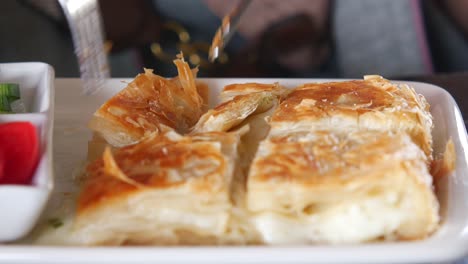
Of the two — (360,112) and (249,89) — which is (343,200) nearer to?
(360,112)

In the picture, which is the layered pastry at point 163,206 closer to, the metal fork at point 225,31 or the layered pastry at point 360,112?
the layered pastry at point 360,112

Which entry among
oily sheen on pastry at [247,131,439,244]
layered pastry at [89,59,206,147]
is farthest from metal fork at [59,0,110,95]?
oily sheen on pastry at [247,131,439,244]

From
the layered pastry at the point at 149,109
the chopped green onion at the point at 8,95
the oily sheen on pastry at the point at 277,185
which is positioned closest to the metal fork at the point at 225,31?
the layered pastry at the point at 149,109

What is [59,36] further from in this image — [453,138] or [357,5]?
[453,138]

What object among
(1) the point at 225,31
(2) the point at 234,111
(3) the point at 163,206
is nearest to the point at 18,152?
(3) the point at 163,206

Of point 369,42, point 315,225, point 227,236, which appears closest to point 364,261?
point 315,225

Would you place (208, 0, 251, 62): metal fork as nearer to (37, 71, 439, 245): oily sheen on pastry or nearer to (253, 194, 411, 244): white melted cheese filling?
(37, 71, 439, 245): oily sheen on pastry
